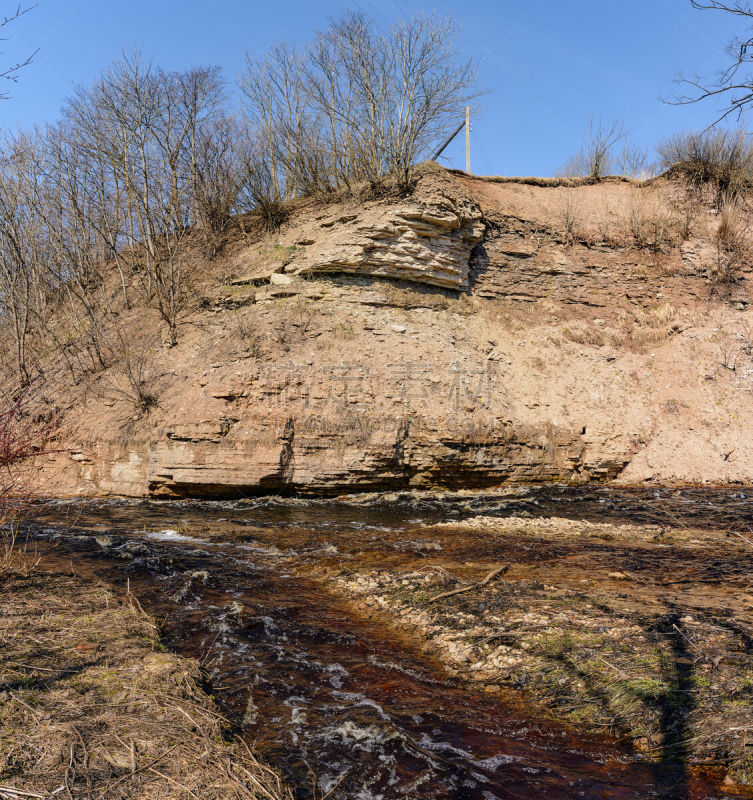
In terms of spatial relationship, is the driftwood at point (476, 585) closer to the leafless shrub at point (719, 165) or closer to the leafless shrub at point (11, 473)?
the leafless shrub at point (11, 473)

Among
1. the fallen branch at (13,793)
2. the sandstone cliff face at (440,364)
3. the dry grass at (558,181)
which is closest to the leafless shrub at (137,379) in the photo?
the sandstone cliff face at (440,364)

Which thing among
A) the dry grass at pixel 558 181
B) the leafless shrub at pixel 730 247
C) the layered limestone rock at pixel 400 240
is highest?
the dry grass at pixel 558 181

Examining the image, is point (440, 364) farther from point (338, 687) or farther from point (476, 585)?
point (338, 687)

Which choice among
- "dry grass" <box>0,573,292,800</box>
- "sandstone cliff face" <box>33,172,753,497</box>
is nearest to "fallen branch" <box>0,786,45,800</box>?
"dry grass" <box>0,573,292,800</box>

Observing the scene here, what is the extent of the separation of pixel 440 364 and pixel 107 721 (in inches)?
498

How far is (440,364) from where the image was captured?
14727 mm

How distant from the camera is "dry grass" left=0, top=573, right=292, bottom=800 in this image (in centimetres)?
235

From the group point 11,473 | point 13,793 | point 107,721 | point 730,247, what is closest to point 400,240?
point 730,247

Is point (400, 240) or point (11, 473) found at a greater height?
point (400, 240)

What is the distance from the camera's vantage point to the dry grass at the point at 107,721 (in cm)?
235

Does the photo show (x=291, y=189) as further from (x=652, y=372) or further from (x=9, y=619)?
(x=9, y=619)

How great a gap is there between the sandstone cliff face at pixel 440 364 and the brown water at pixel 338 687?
12.8 feet

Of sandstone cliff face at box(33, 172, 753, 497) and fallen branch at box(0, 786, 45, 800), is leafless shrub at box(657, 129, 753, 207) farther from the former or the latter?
fallen branch at box(0, 786, 45, 800)

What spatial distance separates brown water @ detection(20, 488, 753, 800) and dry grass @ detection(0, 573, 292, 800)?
0.33 m
